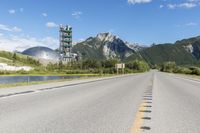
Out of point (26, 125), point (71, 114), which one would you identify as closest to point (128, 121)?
point (71, 114)

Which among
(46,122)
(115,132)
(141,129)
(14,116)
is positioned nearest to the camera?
(115,132)

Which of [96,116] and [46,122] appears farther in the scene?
[96,116]

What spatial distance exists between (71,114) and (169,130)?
337cm

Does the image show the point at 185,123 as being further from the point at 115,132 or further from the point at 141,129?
the point at 115,132

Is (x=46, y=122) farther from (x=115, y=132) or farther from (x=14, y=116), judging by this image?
(x=115, y=132)

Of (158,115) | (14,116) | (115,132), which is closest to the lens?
(115,132)

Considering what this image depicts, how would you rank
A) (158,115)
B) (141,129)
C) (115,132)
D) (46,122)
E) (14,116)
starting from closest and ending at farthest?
(115,132) < (141,129) < (46,122) < (14,116) < (158,115)

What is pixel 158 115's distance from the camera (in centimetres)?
998

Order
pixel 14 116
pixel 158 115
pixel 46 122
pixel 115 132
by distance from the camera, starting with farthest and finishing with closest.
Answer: pixel 158 115
pixel 14 116
pixel 46 122
pixel 115 132

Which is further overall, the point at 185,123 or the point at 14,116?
the point at 14,116

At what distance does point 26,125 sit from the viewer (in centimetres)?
780

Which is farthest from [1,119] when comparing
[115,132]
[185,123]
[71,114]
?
[185,123]

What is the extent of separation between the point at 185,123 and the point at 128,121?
147cm

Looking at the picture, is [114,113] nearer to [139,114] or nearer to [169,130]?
[139,114]
